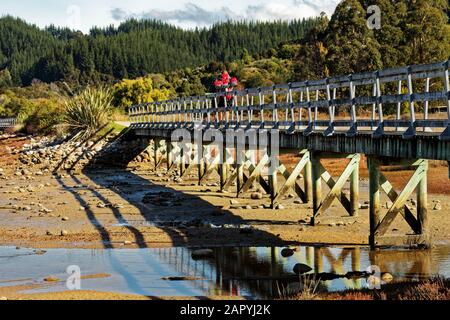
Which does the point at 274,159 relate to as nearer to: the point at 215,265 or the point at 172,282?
the point at 215,265

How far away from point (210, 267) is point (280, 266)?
1.34 meters

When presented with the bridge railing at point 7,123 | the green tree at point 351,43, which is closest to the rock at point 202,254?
the green tree at point 351,43

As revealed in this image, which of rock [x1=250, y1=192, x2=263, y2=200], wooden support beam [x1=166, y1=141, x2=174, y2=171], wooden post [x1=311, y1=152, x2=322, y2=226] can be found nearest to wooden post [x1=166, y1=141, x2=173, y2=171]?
wooden support beam [x1=166, y1=141, x2=174, y2=171]

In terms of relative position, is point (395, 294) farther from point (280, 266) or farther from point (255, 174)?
point (255, 174)

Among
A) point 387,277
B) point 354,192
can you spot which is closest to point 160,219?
point 354,192

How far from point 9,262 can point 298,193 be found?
425 inches

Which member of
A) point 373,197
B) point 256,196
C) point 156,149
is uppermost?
point 156,149

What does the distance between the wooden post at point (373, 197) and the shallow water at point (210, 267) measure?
418 millimetres

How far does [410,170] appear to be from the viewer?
1344 inches

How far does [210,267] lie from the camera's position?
601 inches

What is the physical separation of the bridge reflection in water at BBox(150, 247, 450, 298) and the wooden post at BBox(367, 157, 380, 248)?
0.43m

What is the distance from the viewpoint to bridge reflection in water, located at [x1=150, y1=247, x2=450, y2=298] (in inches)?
527

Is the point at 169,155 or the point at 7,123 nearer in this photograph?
the point at 169,155

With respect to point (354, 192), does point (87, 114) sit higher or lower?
higher
